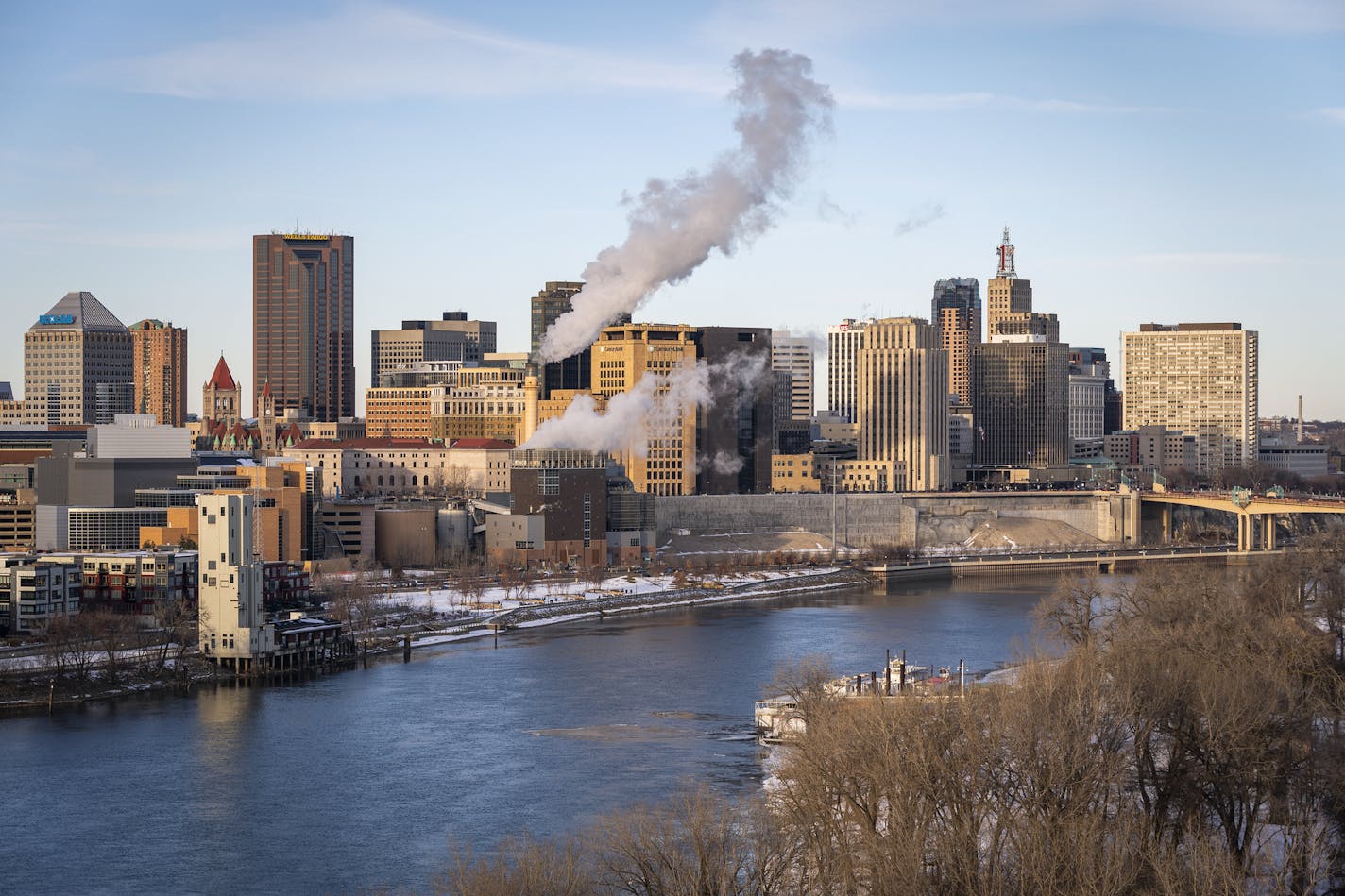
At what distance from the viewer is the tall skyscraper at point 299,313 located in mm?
116500

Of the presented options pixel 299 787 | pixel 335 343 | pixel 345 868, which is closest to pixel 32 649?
pixel 299 787

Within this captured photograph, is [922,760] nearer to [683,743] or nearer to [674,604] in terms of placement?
[683,743]

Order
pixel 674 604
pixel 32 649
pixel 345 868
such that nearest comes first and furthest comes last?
pixel 345 868 < pixel 32 649 < pixel 674 604

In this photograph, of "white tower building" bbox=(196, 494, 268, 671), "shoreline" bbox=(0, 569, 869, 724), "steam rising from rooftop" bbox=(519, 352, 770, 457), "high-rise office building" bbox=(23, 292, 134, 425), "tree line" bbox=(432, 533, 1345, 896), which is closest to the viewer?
"tree line" bbox=(432, 533, 1345, 896)

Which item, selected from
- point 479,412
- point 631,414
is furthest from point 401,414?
point 631,414

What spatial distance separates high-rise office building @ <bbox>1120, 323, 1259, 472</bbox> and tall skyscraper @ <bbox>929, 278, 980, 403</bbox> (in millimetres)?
10933

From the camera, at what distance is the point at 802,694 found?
25.3 m

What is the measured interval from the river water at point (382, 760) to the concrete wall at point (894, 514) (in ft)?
95.0

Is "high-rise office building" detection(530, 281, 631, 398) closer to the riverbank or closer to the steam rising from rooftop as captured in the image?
the steam rising from rooftop

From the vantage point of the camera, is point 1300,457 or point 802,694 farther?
point 1300,457

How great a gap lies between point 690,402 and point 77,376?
44139mm

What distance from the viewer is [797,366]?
128125 millimetres

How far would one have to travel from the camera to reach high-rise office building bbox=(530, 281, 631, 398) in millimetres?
77125

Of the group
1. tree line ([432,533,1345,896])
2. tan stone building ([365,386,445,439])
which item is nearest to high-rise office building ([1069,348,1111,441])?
tan stone building ([365,386,445,439])
